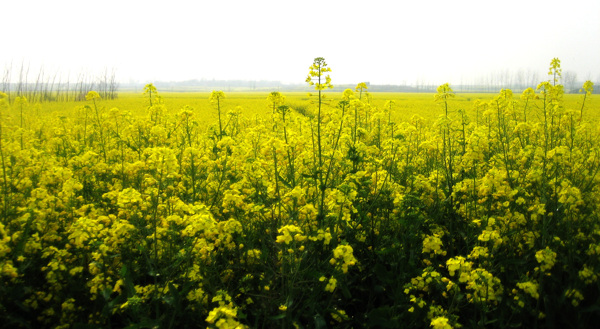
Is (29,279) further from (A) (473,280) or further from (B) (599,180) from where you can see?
(B) (599,180)

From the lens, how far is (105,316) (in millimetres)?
2432

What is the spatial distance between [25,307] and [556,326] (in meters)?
3.64

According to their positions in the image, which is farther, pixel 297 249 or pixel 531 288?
pixel 297 249

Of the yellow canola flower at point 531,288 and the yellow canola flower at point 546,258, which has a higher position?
the yellow canola flower at point 546,258

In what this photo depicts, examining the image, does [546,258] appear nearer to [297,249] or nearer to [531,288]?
[531,288]

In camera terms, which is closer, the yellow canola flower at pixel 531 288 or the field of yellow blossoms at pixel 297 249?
the yellow canola flower at pixel 531 288

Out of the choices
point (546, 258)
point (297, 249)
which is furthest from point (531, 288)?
point (297, 249)

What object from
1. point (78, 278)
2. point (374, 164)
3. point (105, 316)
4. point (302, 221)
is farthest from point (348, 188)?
point (78, 278)

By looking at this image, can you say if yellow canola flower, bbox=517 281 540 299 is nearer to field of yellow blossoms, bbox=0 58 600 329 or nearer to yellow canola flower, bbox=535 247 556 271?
field of yellow blossoms, bbox=0 58 600 329

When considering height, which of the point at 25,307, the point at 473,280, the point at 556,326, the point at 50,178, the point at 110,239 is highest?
the point at 50,178

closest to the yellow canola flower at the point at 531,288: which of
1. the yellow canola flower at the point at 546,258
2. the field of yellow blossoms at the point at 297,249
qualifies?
the field of yellow blossoms at the point at 297,249

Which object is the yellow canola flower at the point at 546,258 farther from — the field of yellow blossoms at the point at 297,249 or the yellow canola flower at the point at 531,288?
the yellow canola flower at the point at 531,288

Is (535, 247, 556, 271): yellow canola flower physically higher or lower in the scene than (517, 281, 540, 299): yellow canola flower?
higher

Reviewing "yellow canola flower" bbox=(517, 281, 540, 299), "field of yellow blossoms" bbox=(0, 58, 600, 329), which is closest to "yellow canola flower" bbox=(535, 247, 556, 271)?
"field of yellow blossoms" bbox=(0, 58, 600, 329)
